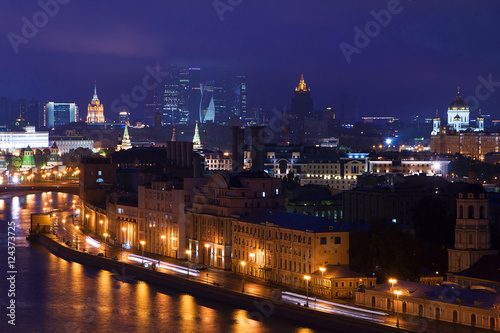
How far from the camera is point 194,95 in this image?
588ft

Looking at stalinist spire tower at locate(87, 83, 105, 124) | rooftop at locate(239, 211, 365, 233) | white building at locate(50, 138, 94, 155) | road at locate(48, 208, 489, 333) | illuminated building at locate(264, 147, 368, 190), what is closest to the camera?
road at locate(48, 208, 489, 333)

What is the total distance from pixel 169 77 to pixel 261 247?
473ft

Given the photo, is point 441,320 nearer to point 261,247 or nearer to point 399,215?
point 261,247

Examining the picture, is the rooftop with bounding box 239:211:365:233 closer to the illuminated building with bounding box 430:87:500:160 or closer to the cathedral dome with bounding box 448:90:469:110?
the illuminated building with bounding box 430:87:500:160

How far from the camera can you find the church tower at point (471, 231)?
2958 centimetres

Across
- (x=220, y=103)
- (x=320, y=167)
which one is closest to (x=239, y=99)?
(x=220, y=103)

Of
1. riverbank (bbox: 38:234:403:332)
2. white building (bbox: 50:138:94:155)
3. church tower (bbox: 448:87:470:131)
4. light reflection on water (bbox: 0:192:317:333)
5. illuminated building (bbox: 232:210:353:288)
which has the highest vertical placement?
church tower (bbox: 448:87:470:131)

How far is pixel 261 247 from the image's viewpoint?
32594mm

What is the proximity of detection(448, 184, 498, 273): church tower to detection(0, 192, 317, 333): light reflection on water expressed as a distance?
5.33 meters

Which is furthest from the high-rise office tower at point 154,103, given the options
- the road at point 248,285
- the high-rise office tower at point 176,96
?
the road at point 248,285

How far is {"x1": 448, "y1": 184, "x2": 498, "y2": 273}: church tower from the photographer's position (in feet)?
97.0

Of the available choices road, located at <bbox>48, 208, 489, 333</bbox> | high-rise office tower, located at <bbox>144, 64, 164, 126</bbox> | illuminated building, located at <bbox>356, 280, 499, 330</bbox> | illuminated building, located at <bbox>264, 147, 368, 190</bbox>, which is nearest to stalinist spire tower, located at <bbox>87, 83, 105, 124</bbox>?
high-rise office tower, located at <bbox>144, 64, 164, 126</bbox>

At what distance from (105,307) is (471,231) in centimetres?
1045

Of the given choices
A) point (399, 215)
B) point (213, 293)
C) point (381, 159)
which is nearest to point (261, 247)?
point (213, 293)
